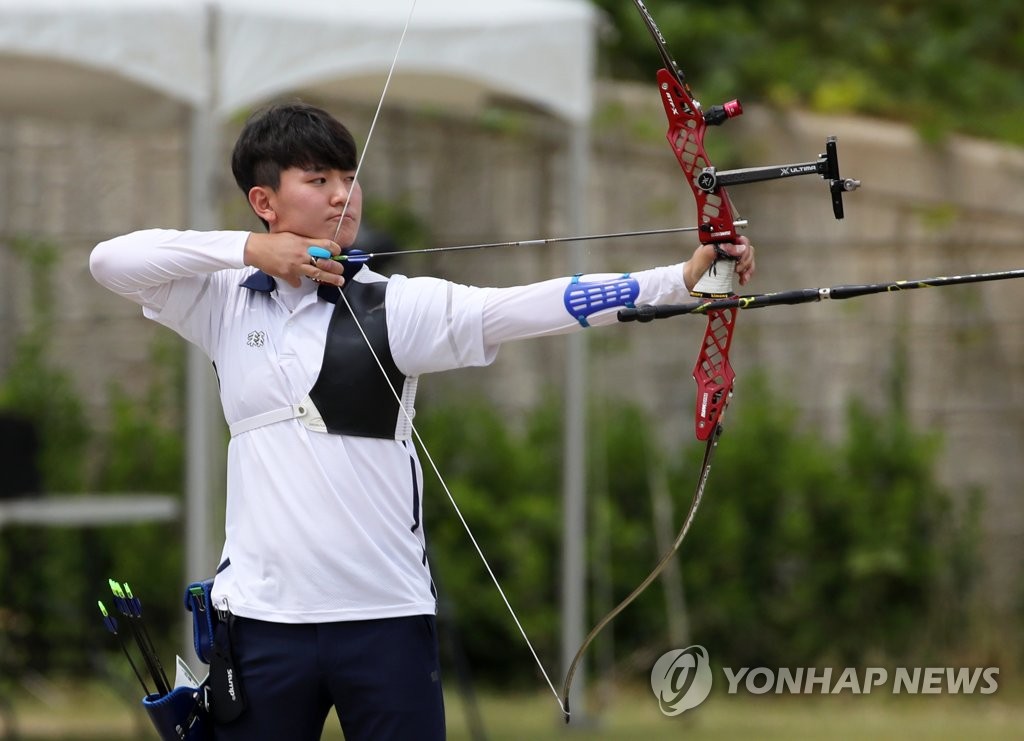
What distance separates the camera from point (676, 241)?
5.91m

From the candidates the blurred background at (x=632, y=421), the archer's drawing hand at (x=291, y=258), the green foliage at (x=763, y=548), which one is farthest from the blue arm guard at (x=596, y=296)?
the green foliage at (x=763, y=548)

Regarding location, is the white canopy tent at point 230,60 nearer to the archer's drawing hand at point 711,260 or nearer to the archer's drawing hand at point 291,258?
the archer's drawing hand at point 291,258

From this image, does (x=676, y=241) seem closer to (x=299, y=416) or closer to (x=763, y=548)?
(x=763, y=548)

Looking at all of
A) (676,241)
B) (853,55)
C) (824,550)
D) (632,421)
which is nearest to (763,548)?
(824,550)

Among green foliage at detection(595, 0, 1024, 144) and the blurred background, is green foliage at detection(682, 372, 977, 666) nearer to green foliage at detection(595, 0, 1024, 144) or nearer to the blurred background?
the blurred background

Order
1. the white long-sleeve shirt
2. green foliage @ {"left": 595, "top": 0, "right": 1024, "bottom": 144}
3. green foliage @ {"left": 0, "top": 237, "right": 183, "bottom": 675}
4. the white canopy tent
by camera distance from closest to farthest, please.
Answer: the white long-sleeve shirt → the white canopy tent → green foliage @ {"left": 0, "top": 237, "right": 183, "bottom": 675} → green foliage @ {"left": 595, "top": 0, "right": 1024, "bottom": 144}

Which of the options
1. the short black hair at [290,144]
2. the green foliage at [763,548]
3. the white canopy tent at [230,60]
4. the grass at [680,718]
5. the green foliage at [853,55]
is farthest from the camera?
the green foliage at [853,55]

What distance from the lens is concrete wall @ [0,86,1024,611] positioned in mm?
5785

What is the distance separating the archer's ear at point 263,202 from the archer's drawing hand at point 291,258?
100mm

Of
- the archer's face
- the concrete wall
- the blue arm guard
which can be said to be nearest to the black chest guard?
the archer's face

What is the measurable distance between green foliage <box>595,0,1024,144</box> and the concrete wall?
1.05 feet

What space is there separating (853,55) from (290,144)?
18.0 ft

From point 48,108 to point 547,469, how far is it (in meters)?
2.20

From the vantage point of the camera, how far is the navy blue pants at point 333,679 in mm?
2033
